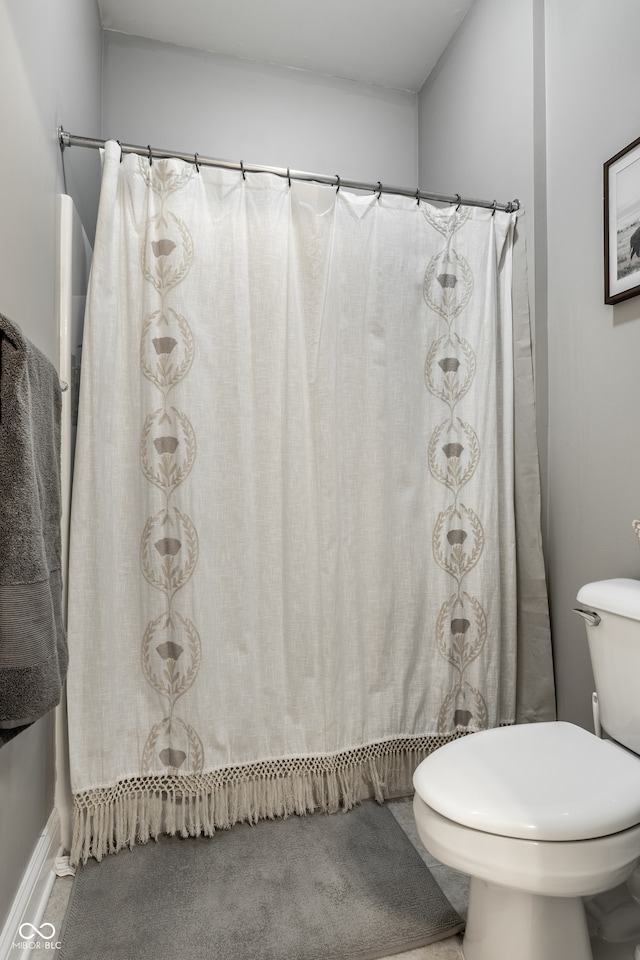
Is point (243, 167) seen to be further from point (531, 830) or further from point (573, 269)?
point (531, 830)

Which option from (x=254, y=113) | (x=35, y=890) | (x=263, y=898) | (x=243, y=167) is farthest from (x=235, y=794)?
(x=254, y=113)

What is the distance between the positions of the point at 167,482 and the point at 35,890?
986mm

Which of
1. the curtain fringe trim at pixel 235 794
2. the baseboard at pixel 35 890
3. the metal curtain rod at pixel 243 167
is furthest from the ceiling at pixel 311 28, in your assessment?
the baseboard at pixel 35 890

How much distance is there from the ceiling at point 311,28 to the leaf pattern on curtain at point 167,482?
108cm

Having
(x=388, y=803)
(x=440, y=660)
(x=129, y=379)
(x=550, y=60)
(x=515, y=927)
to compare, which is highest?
(x=550, y=60)

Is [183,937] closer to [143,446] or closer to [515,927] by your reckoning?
[515,927]

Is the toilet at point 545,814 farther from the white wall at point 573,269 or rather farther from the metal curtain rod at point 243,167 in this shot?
the metal curtain rod at point 243,167

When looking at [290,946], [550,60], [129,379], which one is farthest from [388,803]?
[550,60]

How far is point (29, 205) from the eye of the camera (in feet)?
3.96

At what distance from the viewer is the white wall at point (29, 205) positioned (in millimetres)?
1063

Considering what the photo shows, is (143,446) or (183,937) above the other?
(143,446)

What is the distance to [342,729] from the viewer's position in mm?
1653

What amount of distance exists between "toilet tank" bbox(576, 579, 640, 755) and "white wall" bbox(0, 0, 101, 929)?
1286 millimetres

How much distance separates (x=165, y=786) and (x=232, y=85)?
102 inches
